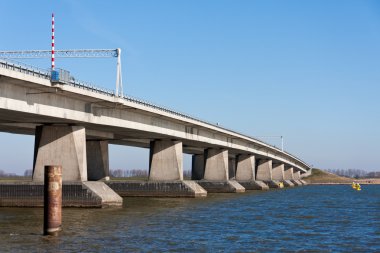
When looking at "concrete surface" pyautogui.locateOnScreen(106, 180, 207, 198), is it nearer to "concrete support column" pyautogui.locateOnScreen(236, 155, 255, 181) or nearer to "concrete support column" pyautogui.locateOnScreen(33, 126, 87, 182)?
"concrete support column" pyautogui.locateOnScreen(33, 126, 87, 182)

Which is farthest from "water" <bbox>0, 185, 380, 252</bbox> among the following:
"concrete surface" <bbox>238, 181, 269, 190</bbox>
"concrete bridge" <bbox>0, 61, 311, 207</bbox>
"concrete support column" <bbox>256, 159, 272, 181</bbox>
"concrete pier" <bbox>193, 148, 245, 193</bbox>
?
"concrete support column" <bbox>256, 159, 272, 181</bbox>

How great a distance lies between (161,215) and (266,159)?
311 feet

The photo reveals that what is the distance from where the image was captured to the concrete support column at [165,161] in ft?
227

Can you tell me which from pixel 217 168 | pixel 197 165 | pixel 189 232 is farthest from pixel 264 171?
pixel 189 232

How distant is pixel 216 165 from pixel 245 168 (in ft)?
71.5

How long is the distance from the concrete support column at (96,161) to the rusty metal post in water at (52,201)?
1653 inches

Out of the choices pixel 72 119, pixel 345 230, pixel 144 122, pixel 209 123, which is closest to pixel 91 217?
pixel 72 119

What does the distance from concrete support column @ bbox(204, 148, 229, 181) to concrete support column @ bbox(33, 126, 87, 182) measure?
141ft

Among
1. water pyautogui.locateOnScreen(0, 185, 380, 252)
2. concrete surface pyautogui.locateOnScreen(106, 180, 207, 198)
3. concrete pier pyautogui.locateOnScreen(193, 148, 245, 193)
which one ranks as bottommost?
water pyautogui.locateOnScreen(0, 185, 380, 252)

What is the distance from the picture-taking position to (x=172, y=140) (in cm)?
7162

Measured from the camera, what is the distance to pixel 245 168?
11062cm

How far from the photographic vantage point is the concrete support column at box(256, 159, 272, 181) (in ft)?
431

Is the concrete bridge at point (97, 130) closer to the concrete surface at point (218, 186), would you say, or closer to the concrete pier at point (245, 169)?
the concrete surface at point (218, 186)

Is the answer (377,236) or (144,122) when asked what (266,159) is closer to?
(144,122)
